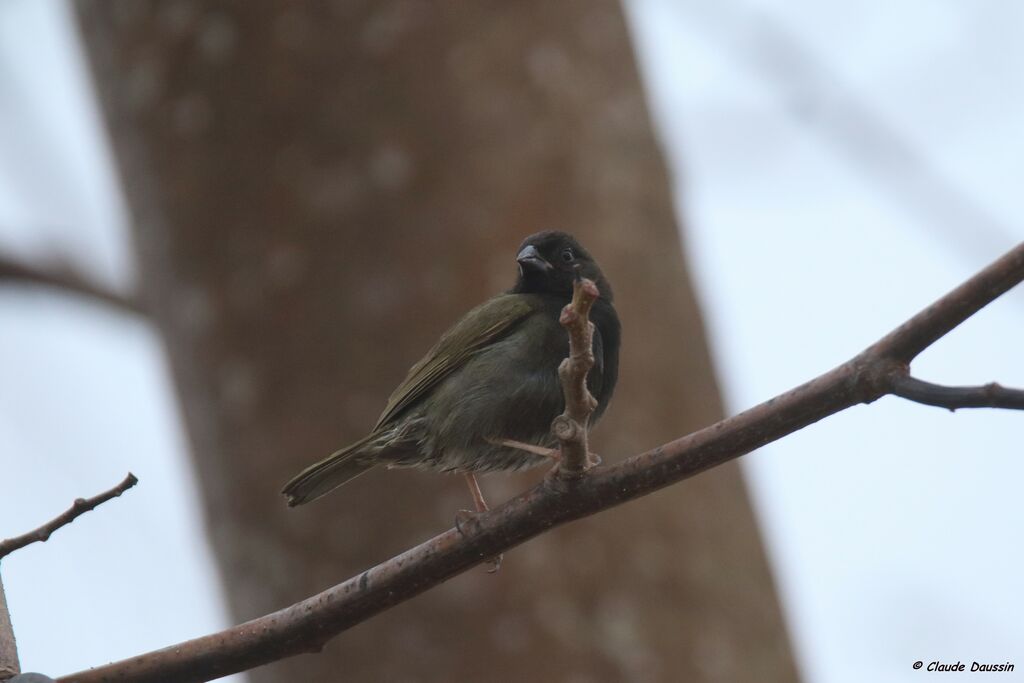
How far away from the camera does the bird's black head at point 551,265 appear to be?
12.6 feet

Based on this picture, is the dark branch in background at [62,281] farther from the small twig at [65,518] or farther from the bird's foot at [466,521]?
the small twig at [65,518]

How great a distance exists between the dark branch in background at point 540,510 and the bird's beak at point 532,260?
5.03ft

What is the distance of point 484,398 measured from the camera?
11.1 feet

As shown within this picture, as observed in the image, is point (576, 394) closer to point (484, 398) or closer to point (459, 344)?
point (484, 398)

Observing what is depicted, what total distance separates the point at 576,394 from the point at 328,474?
146 cm

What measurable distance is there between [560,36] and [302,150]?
133cm

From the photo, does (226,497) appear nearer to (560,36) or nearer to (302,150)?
(302,150)

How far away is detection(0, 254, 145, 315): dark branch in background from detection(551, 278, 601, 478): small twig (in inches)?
182

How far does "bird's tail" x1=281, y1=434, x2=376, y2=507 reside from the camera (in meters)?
3.39

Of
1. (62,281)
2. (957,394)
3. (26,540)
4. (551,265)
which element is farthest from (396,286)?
(957,394)

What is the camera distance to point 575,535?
15.4 feet

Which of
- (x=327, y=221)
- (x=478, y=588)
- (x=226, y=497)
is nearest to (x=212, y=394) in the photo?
(x=226, y=497)

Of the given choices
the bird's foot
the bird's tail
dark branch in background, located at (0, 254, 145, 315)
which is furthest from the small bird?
dark branch in background, located at (0, 254, 145, 315)

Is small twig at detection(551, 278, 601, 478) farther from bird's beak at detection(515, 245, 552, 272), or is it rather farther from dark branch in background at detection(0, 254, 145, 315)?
dark branch in background at detection(0, 254, 145, 315)
